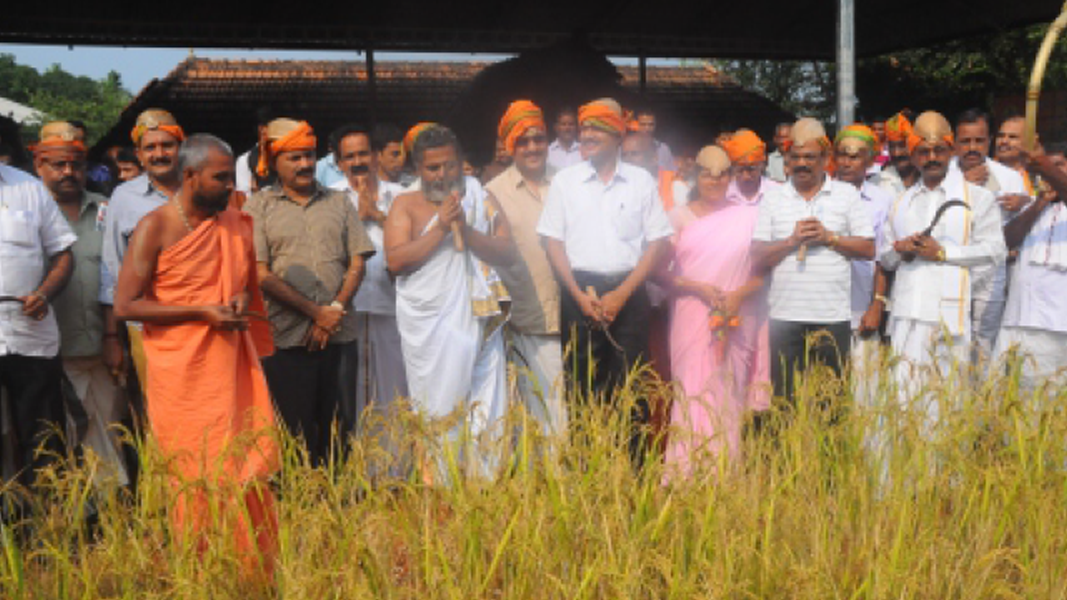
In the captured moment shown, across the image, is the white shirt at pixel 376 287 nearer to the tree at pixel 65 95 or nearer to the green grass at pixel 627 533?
the green grass at pixel 627 533

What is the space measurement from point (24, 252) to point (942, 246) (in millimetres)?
4064

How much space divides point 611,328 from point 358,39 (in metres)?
8.20

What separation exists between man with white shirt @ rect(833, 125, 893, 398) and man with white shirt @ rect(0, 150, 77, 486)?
12.4 feet

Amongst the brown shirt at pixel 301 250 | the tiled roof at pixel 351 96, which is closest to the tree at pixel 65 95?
the tiled roof at pixel 351 96

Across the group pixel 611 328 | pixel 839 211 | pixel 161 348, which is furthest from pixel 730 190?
pixel 161 348

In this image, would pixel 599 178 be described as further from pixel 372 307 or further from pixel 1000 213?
pixel 1000 213

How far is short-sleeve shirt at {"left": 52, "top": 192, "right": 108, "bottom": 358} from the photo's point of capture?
4984mm

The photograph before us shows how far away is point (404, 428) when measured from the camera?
9.86 ft

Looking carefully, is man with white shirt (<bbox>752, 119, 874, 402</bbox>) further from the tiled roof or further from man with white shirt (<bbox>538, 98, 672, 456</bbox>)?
the tiled roof

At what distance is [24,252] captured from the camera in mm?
4422

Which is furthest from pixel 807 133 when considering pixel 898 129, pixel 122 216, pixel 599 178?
pixel 122 216

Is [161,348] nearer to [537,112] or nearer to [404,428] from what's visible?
[404,428]

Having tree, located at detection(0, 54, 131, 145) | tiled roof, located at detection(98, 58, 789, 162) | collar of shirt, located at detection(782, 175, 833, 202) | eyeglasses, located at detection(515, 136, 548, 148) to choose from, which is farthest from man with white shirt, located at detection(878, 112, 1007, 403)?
tree, located at detection(0, 54, 131, 145)

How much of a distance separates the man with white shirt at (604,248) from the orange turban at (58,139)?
2.26 meters
